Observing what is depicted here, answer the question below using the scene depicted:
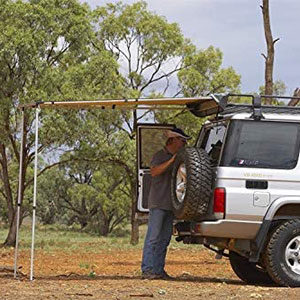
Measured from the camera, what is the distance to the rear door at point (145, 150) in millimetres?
11789

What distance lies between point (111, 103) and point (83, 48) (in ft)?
47.9

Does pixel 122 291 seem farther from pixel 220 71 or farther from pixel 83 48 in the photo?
pixel 220 71

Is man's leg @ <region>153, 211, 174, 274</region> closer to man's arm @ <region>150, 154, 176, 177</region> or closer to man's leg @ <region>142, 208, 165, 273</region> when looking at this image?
man's leg @ <region>142, 208, 165, 273</region>

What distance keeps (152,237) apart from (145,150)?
4.92ft

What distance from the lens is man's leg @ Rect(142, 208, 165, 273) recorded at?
10953mm

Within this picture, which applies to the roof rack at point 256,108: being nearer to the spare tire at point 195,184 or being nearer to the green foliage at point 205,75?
the spare tire at point 195,184

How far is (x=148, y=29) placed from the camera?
3219cm

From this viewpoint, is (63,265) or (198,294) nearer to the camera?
(198,294)

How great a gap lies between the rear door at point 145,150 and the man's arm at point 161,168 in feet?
2.96

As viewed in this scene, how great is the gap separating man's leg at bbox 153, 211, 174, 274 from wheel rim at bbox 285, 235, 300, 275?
71.5 inches

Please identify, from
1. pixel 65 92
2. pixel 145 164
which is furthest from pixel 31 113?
pixel 145 164

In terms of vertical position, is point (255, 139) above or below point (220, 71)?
below

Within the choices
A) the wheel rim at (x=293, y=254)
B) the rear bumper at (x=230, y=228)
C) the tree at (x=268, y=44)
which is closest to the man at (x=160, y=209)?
the rear bumper at (x=230, y=228)

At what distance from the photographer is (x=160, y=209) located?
430 inches
